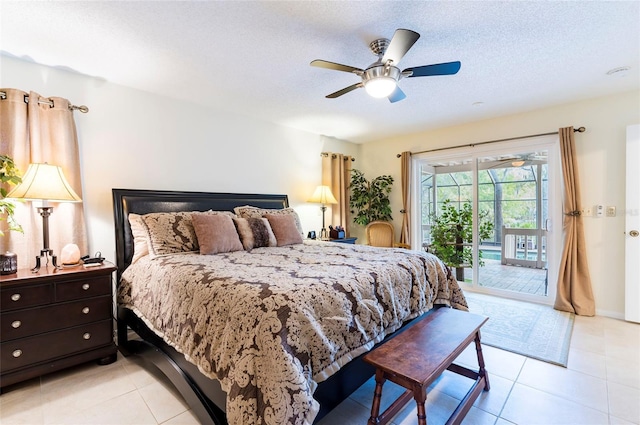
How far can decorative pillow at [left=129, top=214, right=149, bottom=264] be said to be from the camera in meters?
2.54

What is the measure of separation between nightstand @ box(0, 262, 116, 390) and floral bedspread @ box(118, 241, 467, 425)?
225mm

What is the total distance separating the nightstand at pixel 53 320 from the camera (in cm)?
191

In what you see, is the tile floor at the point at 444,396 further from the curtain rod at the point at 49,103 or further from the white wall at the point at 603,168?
the curtain rod at the point at 49,103

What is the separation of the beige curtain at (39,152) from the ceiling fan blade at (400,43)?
2.70 metres

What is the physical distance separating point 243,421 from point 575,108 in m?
4.54

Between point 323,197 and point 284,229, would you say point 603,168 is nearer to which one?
point 323,197

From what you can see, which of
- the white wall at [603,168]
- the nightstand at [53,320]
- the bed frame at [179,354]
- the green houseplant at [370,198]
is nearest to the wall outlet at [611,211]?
the white wall at [603,168]

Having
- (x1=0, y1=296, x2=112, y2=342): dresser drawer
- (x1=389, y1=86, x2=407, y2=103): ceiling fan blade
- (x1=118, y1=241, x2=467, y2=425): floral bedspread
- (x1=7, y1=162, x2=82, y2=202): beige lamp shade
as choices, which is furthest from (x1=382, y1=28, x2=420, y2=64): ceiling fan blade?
(x1=0, y1=296, x2=112, y2=342): dresser drawer

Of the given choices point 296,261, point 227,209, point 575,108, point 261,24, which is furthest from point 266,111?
point 575,108

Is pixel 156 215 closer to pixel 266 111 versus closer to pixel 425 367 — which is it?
pixel 266 111

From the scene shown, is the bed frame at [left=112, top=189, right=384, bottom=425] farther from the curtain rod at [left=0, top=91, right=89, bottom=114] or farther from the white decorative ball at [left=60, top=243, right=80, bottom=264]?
the curtain rod at [left=0, top=91, right=89, bottom=114]

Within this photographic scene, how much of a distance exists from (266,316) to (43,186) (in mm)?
2096

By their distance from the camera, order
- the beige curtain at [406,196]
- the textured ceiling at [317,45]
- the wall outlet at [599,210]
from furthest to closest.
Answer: the beige curtain at [406,196]
the wall outlet at [599,210]
the textured ceiling at [317,45]

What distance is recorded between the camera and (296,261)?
2.21m
